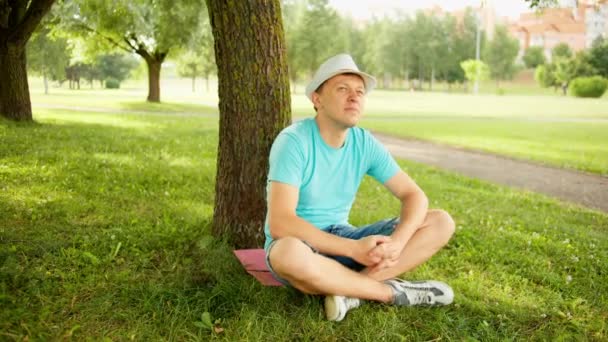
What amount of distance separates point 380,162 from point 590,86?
62.0m

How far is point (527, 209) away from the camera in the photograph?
7.38 metres

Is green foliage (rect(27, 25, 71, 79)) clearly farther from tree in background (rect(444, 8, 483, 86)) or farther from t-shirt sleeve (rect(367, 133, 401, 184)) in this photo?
tree in background (rect(444, 8, 483, 86))

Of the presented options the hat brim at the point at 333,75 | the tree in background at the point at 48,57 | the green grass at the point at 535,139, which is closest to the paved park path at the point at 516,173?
the green grass at the point at 535,139

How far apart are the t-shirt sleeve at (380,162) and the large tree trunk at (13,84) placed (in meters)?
12.2

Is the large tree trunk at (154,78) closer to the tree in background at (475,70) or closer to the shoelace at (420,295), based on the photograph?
the shoelace at (420,295)

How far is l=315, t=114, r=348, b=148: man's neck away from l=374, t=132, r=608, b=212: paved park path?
19.4ft

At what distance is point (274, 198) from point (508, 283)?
2.24 meters

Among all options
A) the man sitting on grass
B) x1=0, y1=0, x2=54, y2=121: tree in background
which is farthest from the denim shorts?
x1=0, y1=0, x2=54, y2=121: tree in background

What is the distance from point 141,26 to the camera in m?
25.3

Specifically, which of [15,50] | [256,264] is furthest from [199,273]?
[15,50]

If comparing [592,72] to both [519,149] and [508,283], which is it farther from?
[508,283]

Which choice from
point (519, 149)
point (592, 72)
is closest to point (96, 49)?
point (519, 149)

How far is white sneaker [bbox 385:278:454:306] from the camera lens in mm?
3580

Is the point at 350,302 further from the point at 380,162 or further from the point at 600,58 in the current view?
the point at 600,58
